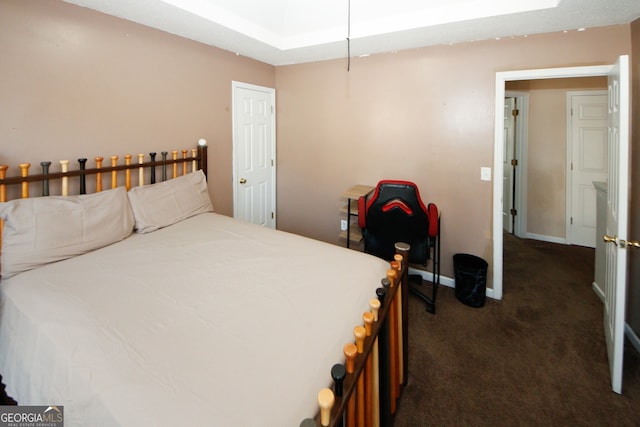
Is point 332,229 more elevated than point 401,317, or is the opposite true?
point 332,229

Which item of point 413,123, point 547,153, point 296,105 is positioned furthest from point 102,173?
point 547,153

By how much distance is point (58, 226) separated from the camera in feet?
6.03

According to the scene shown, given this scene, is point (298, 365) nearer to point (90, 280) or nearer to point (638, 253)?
point (90, 280)

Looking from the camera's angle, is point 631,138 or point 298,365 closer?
point 298,365

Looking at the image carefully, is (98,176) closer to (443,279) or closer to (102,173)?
(102,173)

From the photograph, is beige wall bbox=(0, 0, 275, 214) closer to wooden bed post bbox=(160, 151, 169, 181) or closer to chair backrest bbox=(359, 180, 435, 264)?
wooden bed post bbox=(160, 151, 169, 181)

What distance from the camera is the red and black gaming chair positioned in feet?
8.54

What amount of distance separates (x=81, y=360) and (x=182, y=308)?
14.8 inches

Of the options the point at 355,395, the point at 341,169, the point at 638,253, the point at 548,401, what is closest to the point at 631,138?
the point at 638,253

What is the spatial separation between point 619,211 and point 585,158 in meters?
3.08

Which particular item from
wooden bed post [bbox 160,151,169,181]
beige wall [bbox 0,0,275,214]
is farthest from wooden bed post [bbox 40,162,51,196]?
wooden bed post [bbox 160,151,169,181]

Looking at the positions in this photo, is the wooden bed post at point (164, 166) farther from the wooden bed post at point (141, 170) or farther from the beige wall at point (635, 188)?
the beige wall at point (635, 188)

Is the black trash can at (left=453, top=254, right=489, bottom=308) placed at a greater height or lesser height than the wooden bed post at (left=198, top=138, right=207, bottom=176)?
lesser

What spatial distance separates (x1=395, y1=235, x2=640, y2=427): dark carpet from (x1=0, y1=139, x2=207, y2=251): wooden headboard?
2.55 meters
